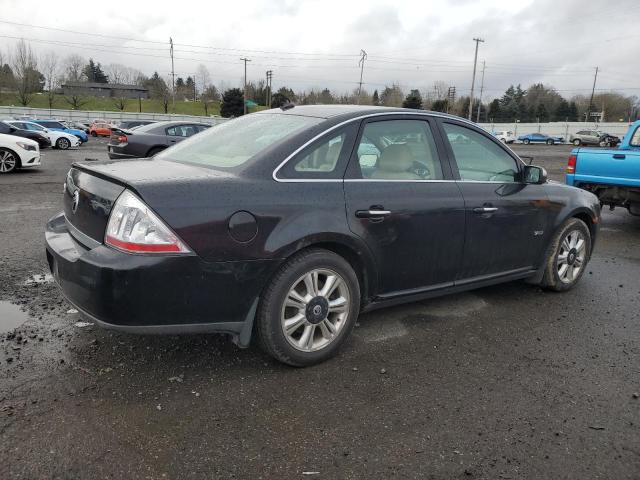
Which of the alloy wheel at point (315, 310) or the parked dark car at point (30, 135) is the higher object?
the parked dark car at point (30, 135)

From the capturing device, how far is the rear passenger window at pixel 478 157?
4.01m

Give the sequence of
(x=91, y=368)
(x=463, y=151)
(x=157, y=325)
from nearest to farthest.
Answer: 1. (x=157, y=325)
2. (x=91, y=368)
3. (x=463, y=151)

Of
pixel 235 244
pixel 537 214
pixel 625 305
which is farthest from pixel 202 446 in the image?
pixel 625 305

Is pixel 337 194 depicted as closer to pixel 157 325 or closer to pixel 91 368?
pixel 157 325

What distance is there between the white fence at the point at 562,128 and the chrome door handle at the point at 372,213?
68.1m

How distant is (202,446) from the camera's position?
2.42 m

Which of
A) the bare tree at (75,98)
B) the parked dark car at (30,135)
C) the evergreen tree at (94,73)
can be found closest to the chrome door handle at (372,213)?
the parked dark car at (30,135)

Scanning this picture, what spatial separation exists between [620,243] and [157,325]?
23.1 ft

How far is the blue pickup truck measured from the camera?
7.54 meters

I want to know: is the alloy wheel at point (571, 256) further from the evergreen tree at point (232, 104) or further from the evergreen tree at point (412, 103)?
the evergreen tree at point (232, 104)

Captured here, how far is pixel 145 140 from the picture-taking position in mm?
12922

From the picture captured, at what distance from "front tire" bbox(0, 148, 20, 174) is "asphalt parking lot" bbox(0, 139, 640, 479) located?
35.5 feet

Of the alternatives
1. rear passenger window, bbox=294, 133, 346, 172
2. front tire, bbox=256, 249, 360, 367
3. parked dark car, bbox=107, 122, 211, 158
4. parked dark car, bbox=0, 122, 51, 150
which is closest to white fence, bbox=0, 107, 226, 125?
parked dark car, bbox=0, 122, 51, 150

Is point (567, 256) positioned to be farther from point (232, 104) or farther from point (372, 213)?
point (232, 104)
